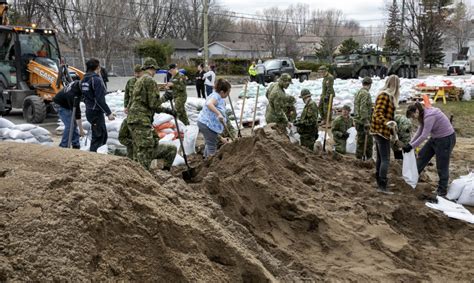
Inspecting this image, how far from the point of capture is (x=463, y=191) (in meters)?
6.73

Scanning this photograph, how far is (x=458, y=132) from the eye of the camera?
504 inches

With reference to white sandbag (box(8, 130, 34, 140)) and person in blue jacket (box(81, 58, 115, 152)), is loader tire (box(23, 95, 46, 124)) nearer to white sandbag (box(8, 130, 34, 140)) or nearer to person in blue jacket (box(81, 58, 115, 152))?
white sandbag (box(8, 130, 34, 140))

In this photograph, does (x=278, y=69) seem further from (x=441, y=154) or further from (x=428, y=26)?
(x=428, y=26)

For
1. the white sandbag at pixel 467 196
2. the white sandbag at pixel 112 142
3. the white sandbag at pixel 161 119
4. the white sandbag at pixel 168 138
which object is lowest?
the white sandbag at pixel 467 196

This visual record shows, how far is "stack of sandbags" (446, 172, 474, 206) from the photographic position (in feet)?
21.9

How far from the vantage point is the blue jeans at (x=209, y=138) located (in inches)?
268

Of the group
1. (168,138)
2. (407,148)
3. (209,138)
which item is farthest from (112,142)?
(407,148)

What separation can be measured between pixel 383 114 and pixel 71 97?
14.7 ft

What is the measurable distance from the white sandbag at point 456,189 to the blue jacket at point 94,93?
471cm

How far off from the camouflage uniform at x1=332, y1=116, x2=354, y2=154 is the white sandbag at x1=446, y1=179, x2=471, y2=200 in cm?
248

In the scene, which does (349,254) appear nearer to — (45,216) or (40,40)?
(45,216)

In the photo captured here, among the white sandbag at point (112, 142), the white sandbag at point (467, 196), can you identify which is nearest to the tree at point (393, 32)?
Answer: the white sandbag at point (112, 142)

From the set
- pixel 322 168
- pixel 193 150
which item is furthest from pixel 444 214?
pixel 193 150

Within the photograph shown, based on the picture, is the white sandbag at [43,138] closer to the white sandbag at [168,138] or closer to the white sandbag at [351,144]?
the white sandbag at [168,138]
